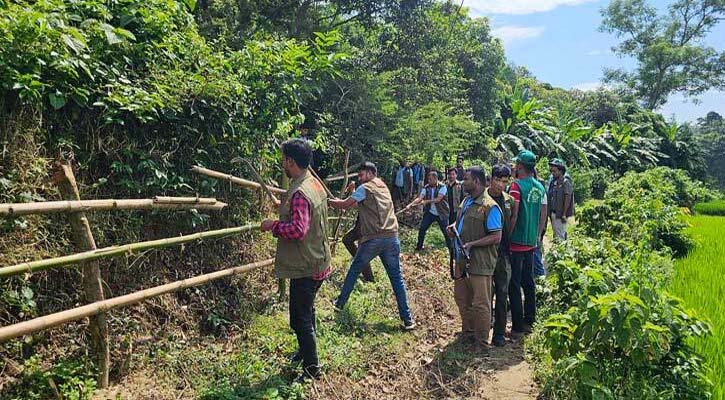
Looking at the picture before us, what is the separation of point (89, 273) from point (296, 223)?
1534mm

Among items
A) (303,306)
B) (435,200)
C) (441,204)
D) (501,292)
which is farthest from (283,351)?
(441,204)

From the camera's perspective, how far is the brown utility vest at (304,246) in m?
3.85

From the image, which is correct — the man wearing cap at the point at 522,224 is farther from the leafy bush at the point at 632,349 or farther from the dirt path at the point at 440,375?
the leafy bush at the point at 632,349

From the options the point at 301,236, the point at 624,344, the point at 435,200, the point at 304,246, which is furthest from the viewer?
the point at 435,200

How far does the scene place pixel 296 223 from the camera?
3711 mm

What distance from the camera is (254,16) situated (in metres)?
11.5

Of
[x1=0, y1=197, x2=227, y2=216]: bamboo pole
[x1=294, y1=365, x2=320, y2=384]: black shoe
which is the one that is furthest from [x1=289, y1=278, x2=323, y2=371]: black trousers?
[x1=0, y1=197, x2=227, y2=216]: bamboo pole

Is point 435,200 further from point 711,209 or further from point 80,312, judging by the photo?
point 711,209

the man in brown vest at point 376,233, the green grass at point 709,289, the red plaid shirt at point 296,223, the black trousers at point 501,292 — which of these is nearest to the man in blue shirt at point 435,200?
the man in brown vest at point 376,233

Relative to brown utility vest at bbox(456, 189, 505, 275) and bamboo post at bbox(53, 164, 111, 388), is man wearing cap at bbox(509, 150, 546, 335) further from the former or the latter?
bamboo post at bbox(53, 164, 111, 388)

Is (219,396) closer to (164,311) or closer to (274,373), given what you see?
(274,373)

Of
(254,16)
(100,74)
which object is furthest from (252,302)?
(254,16)

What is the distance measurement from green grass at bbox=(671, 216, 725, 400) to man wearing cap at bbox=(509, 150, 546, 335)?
1630 mm

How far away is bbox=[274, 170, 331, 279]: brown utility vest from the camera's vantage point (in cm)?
385
